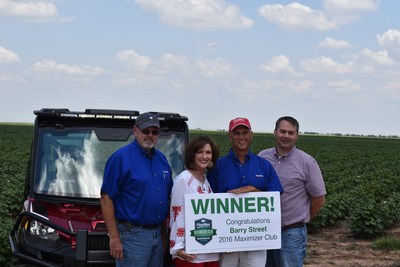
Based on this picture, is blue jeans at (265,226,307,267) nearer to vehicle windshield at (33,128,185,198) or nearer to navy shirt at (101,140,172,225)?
navy shirt at (101,140,172,225)

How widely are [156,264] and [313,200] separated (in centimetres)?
147

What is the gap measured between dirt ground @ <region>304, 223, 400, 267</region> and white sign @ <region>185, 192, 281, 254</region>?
14.0 ft

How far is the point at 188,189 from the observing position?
471 centimetres

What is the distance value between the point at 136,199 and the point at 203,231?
59 centimetres

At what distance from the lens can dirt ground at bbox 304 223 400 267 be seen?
933 cm

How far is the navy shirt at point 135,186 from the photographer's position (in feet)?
15.2

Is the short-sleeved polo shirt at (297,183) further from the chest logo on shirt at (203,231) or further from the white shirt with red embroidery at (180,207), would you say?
the white shirt with red embroidery at (180,207)

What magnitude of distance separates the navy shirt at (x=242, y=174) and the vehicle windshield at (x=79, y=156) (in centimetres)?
107

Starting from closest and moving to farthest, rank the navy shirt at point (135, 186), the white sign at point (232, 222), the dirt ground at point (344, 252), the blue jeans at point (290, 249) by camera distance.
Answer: the navy shirt at point (135, 186) < the white sign at point (232, 222) < the blue jeans at point (290, 249) < the dirt ground at point (344, 252)

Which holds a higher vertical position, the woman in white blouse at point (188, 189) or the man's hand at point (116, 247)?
the woman in white blouse at point (188, 189)

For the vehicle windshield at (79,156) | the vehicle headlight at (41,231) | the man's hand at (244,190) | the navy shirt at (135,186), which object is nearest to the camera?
the navy shirt at (135,186)

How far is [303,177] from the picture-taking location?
5.20m

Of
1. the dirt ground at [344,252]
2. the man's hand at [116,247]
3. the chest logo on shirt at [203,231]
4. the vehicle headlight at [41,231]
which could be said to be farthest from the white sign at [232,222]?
the dirt ground at [344,252]

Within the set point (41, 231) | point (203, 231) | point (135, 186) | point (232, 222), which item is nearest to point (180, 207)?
point (203, 231)
